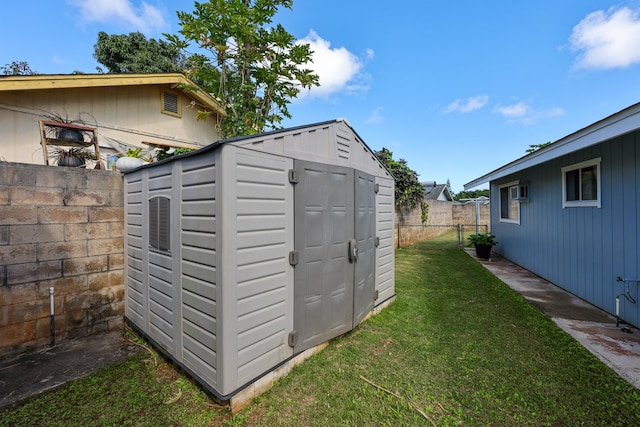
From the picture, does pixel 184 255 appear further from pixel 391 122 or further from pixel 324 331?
pixel 391 122

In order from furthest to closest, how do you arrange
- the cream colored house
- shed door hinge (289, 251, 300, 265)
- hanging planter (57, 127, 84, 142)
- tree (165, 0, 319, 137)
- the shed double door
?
tree (165, 0, 319, 137) < the cream colored house < hanging planter (57, 127, 84, 142) < the shed double door < shed door hinge (289, 251, 300, 265)

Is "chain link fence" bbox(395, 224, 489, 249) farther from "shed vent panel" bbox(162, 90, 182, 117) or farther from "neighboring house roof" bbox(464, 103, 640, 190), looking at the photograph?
"shed vent panel" bbox(162, 90, 182, 117)

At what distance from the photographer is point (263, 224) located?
2.11 meters

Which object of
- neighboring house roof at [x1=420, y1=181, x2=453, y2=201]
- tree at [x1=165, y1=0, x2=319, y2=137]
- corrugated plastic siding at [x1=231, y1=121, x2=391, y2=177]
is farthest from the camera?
neighboring house roof at [x1=420, y1=181, x2=453, y2=201]

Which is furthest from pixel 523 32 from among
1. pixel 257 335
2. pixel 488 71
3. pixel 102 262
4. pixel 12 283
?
pixel 12 283

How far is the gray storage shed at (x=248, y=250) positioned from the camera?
6.20 ft

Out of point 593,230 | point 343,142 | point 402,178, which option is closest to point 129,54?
point 402,178

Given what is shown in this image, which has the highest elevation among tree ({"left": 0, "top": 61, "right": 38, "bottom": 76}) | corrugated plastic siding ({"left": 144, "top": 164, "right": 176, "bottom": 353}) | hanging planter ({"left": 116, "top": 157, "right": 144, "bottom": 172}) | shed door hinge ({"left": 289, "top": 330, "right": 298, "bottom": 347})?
tree ({"left": 0, "top": 61, "right": 38, "bottom": 76})

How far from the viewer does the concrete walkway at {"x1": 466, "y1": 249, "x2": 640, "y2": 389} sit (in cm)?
241

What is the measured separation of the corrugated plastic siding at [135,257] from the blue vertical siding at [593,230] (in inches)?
224

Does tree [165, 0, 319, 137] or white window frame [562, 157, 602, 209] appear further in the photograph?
tree [165, 0, 319, 137]

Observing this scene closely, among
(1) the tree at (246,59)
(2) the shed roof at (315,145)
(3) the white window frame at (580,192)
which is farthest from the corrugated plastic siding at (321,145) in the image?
(1) the tree at (246,59)

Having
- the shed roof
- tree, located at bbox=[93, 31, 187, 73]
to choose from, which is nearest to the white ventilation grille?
the shed roof

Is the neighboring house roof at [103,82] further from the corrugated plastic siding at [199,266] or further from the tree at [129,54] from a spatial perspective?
the tree at [129,54]
